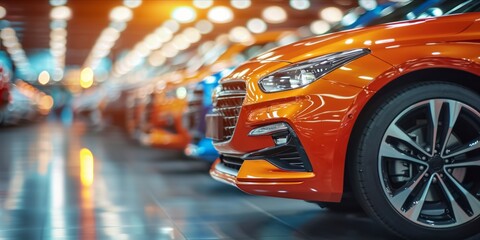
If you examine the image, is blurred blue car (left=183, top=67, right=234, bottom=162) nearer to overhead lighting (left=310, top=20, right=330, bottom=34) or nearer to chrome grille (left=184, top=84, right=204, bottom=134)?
chrome grille (left=184, top=84, right=204, bottom=134)

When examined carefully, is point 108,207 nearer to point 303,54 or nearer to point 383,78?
point 303,54

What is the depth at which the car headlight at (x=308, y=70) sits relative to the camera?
4418 mm

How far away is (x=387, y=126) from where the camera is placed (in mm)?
4348

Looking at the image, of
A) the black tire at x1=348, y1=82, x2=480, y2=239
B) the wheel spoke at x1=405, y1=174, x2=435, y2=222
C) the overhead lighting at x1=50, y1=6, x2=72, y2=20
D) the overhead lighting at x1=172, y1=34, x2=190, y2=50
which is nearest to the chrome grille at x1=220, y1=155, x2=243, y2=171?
the black tire at x1=348, y1=82, x2=480, y2=239

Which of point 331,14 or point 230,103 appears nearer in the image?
point 230,103

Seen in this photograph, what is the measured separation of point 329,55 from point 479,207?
1226 mm

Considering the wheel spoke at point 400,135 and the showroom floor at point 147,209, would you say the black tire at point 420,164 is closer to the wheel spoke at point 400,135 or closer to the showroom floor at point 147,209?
the wheel spoke at point 400,135

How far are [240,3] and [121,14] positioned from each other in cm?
463

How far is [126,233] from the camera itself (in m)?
4.95

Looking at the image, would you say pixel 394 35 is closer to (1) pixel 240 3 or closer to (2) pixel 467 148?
(2) pixel 467 148

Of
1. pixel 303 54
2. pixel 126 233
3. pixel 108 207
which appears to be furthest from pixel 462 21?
pixel 108 207

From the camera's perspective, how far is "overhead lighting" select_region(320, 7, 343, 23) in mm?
26031

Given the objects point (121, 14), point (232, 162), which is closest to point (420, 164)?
point (232, 162)

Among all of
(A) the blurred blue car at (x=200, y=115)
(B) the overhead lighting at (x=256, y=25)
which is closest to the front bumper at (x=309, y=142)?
(A) the blurred blue car at (x=200, y=115)
